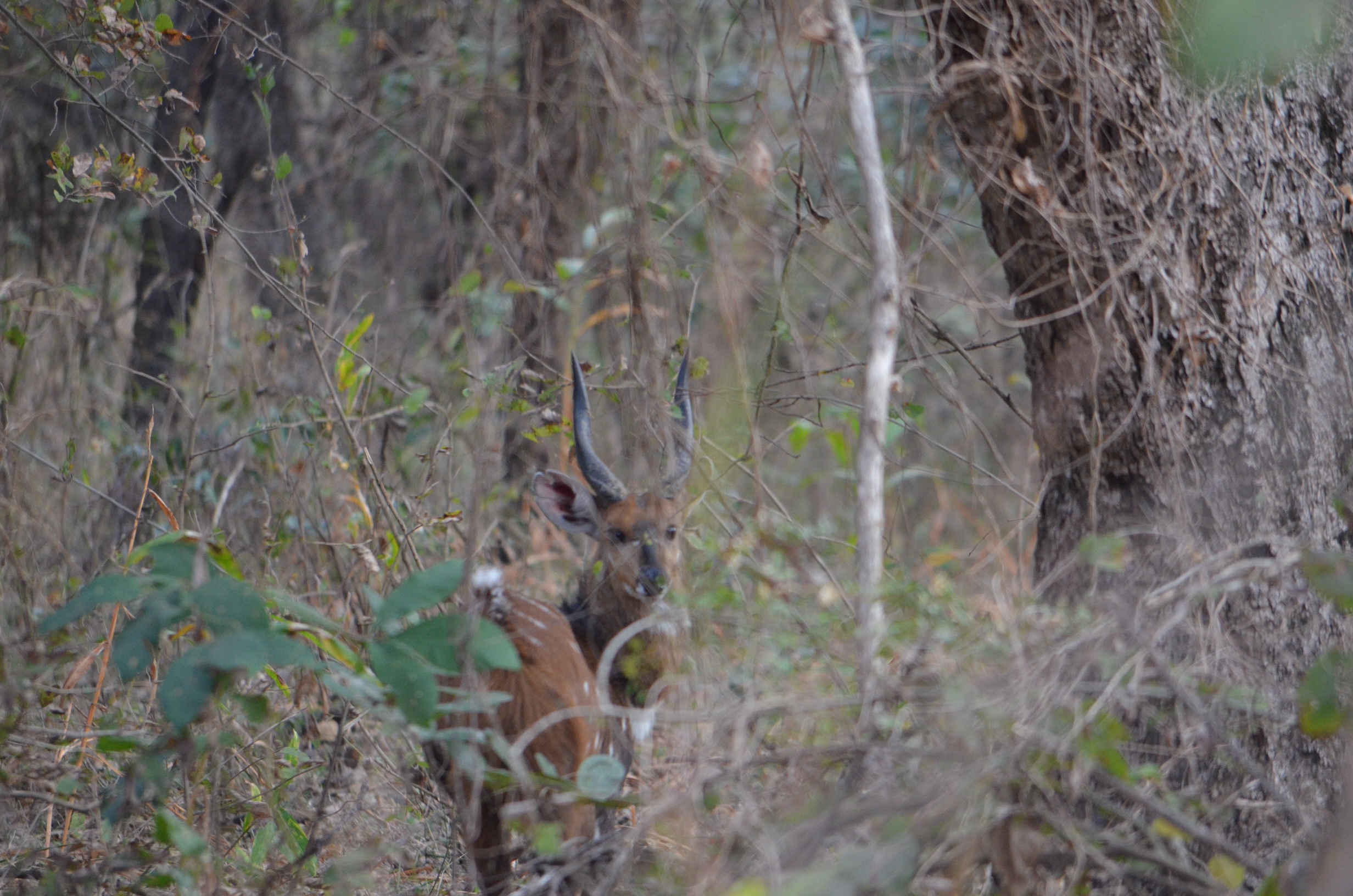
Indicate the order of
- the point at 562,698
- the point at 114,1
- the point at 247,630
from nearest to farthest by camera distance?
the point at 247,630, the point at 562,698, the point at 114,1

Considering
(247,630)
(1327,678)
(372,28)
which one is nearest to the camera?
(1327,678)

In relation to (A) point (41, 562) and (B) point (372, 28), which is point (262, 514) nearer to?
(A) point (41, 562)

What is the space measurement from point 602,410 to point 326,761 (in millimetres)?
2823

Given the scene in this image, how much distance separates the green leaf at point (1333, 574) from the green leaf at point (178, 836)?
2.29 metres

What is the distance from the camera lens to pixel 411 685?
88.7 inches

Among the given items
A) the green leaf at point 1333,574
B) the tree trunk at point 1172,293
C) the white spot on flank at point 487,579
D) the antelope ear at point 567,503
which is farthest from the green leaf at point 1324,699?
the antelope ear at point 567,503

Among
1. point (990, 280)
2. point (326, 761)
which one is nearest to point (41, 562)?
point (326, 761)

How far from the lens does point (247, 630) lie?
2.24 meters

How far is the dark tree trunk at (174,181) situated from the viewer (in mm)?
5887

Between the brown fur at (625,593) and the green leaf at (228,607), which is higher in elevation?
the green leaf at (228,607)

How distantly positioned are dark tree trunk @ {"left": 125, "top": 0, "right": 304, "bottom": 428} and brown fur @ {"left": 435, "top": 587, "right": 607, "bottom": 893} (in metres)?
2.99

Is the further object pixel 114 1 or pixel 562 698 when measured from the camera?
pixel 114 1

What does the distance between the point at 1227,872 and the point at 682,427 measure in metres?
2.10

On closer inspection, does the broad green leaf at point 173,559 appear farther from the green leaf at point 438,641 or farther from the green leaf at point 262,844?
the green leaf at point 262,844
